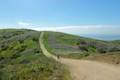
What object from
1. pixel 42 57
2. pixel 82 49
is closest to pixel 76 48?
pixel 82 49

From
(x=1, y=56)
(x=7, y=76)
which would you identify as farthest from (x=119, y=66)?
(x=1, y=56)

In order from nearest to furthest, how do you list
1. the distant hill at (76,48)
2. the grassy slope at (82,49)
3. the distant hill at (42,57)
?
the distant hill at (42,57) → the grassy slope at (82,49) → the distant hill at (76,48)

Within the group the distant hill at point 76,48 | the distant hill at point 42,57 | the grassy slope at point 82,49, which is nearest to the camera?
the distant hill at point 42,57

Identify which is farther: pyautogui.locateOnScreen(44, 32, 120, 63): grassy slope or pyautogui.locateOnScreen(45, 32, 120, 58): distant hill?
pyautogui.locateOnScreen(45, 32, 120, 58): distant hill

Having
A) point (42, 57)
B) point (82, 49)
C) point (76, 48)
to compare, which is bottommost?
point (82, 49)

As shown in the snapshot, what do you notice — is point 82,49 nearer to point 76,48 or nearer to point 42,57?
point 76,48

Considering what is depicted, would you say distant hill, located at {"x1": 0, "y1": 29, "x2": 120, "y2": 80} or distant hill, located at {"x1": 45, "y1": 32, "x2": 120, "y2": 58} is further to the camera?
distant hill, located at {"x1": 45, "y1": 32, "x2": 120, "y2": 58}

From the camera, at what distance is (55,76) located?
2395 centimetres

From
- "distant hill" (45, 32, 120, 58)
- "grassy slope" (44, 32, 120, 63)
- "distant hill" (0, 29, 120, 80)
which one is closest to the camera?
"distant hill" (0, 29, 120, 80)

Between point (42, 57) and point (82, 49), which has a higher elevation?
point (42, 57)

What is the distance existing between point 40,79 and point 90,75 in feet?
15.4

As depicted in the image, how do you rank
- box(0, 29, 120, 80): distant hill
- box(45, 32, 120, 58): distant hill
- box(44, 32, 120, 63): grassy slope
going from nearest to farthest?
box(0, 29, 120, 80): distant hill
box(44, 32, 120, 63): grassy slope
box(45, 32, 120, 58): distant hill

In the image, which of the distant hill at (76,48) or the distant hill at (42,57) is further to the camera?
the distant hill at (76,48)

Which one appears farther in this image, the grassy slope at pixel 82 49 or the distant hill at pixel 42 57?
the grassy slope at pixel 82 49
